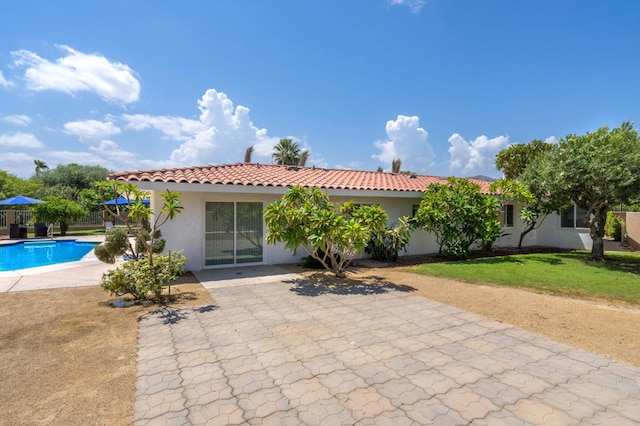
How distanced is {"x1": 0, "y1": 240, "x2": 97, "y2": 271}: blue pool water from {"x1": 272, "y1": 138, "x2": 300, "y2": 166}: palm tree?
2173 cm

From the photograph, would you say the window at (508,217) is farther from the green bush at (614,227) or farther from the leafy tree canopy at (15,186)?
the leafy tree canopy at (15,186)

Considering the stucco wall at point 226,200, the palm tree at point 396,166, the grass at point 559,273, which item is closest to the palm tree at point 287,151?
the palm tree at point 396,166

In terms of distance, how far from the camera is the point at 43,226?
2430 cm

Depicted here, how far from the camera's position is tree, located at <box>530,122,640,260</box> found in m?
11.4

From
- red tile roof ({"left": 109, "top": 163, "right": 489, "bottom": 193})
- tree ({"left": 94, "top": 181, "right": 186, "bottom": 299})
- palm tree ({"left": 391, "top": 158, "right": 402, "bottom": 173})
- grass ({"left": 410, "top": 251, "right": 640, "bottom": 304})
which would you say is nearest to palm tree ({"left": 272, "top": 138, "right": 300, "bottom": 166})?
palm tree ({"left": 391, "top": 158, "right": 402, "bottom": 173})

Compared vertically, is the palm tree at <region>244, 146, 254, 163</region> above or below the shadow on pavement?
above

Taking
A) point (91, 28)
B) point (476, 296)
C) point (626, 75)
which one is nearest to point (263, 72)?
point (91, 28)

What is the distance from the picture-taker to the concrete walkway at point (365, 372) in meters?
3.38

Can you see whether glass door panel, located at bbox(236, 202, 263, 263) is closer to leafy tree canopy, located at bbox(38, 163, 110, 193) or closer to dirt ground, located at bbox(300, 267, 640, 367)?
dirt ground, located at bbox(300, 267, 640, 367)

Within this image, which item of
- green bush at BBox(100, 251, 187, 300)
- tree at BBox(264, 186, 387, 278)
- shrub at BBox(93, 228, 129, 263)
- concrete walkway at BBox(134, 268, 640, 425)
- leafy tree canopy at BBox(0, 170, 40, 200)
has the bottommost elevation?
concrete walkway at BBox(134, 268, 640, 425)

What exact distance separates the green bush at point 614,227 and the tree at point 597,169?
8373 millimetres

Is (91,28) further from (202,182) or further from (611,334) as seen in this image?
(611,334)

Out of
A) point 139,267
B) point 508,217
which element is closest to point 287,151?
point 508,217

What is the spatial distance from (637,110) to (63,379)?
22.6 metres
